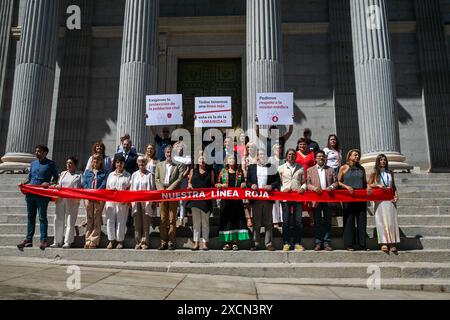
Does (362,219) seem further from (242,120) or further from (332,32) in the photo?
(332,32)

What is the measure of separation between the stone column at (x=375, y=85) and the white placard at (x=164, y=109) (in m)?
6.13

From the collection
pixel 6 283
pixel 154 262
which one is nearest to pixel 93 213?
pixel 154 262

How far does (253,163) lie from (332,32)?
1102cm

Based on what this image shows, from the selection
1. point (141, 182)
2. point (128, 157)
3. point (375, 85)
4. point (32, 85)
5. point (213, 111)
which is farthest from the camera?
point (32, 85)

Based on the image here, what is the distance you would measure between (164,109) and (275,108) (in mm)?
3124

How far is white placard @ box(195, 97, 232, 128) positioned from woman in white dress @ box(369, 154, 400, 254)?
409 cm

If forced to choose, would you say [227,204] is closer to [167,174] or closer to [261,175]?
[261,175]

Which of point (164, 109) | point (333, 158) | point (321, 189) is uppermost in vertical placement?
point (164, 109)

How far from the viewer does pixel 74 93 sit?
17609mm

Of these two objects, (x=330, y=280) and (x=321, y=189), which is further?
(x=321, y=189)

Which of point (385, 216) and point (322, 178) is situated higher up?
point (322, 178)

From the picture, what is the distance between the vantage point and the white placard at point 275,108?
35.2ft

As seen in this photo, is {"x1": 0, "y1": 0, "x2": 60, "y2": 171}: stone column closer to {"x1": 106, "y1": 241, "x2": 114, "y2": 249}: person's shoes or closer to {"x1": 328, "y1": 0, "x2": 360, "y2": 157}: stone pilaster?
{"x1": 106, "y1": 241, "x2": 114, "y2": 249}: person's shoes

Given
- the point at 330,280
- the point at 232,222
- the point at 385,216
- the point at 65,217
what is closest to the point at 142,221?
the point at 65,217
